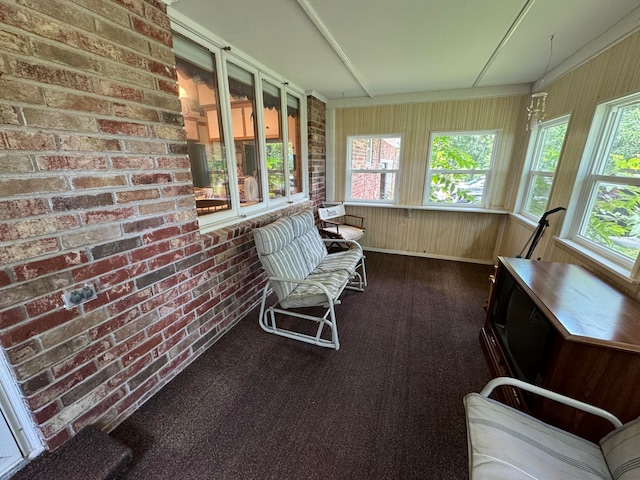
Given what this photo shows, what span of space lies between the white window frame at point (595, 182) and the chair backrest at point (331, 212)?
2547 mm

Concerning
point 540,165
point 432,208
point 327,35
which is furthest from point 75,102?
point 540,165

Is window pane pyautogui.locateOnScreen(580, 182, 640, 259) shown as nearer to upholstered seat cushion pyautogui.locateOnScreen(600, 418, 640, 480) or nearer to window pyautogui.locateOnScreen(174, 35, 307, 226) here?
upholstered seat cushion pyautogui.locateOnScreen(600, 418, 640, 480)

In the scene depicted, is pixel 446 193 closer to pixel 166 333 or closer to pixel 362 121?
pixel 362 121

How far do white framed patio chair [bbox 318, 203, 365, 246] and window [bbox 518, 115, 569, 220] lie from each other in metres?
2.01

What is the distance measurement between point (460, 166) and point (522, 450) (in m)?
3.41

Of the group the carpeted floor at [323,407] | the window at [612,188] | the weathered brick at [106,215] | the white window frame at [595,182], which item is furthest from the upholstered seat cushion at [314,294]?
the window at [612,188]

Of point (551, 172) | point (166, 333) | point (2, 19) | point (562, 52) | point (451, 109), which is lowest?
point (166, 333)

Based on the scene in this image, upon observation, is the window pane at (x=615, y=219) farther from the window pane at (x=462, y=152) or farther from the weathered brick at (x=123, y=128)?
the weathered brick at (x=123, y=128)

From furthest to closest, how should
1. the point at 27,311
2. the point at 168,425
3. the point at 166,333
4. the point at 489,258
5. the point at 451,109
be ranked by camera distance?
the point at 489,258, the point at 451,109, the point at 166,333, the point at 168,425, the point at 27,311

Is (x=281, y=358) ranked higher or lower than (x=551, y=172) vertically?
lower

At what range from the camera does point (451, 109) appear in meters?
3.36

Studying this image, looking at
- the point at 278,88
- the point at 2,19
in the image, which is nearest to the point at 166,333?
the point at 2,19

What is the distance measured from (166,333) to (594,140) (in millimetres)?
3372

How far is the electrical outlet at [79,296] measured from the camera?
1.13 metres
